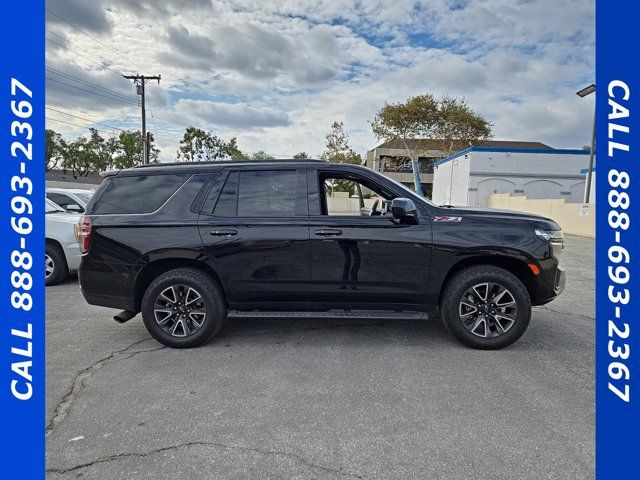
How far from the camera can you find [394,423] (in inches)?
101

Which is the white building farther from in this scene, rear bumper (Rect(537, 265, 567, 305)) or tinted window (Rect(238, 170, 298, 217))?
tinted window (Rect(238, 170, 298, 217))

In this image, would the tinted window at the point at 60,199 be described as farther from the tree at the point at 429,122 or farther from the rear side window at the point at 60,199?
the tree at the point at 429,122

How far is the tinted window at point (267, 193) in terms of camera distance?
12.7ft

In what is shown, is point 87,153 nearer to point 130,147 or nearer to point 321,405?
point 130,147

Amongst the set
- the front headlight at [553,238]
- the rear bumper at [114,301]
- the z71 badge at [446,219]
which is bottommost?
the rear bumper at [114,301]

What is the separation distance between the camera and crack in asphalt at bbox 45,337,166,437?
8.58 feet

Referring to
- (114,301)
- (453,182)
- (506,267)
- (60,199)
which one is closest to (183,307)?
(114,301)

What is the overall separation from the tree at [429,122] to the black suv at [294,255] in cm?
3188

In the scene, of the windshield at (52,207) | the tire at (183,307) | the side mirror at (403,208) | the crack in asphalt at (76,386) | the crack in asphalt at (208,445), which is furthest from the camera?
the windshield at (52,207)

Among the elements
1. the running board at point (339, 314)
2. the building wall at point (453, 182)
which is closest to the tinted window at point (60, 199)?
the running board at point (339, 314)

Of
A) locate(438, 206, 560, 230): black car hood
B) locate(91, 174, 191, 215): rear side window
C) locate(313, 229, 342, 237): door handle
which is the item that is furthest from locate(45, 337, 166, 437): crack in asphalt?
locate(438, 206, 560, 230): black car hood

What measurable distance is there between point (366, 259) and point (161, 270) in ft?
7.40

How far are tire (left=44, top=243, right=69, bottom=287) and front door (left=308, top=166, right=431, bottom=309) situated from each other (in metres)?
5.41
